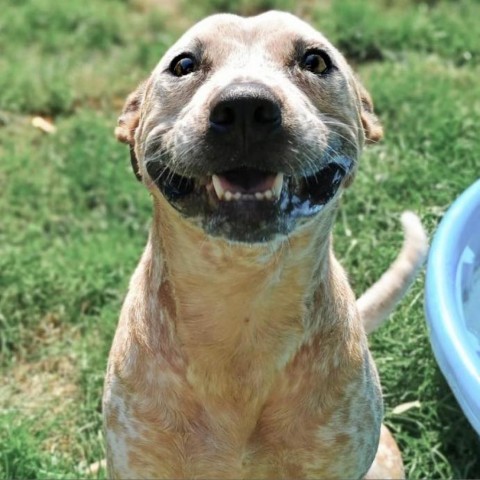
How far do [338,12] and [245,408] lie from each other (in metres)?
4.36

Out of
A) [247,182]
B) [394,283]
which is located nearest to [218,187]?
[247,182]

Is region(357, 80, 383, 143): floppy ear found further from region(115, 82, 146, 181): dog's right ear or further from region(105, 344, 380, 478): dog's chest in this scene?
region(105, 344, 380, 478): dog's chest

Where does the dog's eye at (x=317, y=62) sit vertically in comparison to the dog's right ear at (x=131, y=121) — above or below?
above

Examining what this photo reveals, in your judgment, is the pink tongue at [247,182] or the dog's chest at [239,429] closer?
the pink tongue at [247,182]

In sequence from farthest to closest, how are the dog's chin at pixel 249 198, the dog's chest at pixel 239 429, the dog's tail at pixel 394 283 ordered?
the dog's tail at pixel 394 283 → the dog's chest at pixel 239 429 → the dog's chin at pixel 249 198

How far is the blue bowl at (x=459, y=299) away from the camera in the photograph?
3492 mm

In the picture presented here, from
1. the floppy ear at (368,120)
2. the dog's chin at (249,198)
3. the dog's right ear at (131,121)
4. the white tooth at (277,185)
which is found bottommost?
the dog's right ear at (131,121)

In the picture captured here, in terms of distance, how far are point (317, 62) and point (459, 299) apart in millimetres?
1518

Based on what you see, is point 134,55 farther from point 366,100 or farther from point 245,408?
point 245,408

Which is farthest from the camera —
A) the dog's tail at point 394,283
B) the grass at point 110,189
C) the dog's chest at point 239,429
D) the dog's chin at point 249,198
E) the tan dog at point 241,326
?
the grass at point 110,189

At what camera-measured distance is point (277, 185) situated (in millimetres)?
2584

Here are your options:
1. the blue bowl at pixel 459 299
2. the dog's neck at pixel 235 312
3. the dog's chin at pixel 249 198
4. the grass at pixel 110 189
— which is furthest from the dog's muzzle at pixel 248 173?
the grass at pixel 110 189

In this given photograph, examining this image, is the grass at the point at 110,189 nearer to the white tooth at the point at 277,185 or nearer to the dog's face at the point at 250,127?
the dog's face at the point at 250,127

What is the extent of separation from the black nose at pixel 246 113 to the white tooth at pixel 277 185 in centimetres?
15
